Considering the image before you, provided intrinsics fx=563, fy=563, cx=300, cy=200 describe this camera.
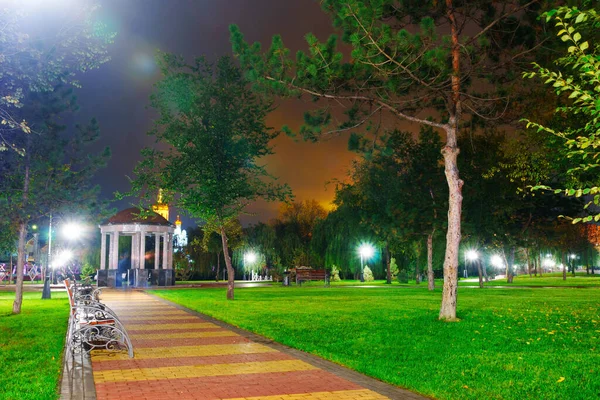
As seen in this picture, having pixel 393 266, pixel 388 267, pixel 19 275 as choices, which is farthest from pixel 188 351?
→ pixel 393 266

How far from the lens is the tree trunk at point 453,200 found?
1383 cm

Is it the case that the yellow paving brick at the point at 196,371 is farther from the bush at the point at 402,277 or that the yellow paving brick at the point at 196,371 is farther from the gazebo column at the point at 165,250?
the bush at the point at 402,277

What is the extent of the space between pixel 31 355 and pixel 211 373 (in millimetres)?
3501

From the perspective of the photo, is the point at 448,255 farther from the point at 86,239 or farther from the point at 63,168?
the point at 86,239

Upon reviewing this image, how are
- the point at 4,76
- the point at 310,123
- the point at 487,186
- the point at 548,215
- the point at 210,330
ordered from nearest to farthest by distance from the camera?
the point at 4,76
the point at 210,330
the point at 310,123
the point at 487,186
the point at 548,215

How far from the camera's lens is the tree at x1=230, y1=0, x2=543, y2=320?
42.9ft

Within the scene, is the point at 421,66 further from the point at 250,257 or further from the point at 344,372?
the point at 250,257

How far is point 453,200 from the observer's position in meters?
14.2

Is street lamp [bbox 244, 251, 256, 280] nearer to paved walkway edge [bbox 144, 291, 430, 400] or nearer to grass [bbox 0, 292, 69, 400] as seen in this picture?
grass [bbox 0, 292, 69, 400]

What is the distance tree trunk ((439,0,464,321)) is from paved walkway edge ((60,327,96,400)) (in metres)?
8.49

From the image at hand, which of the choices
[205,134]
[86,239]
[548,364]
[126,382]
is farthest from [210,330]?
[86,239]

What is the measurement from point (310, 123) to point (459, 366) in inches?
349

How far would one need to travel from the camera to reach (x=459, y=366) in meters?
8.02

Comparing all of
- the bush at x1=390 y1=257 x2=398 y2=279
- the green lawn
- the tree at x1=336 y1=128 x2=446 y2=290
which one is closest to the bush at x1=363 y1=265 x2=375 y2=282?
the bush at x1=390 y1=257 x2=398 y2=279
